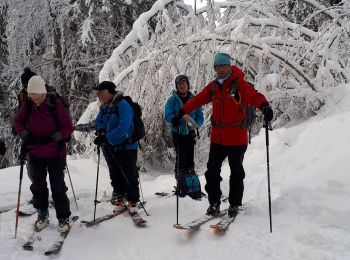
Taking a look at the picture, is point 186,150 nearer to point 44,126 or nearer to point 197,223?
point 197,223

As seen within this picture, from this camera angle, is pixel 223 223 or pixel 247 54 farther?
pixel 247 54

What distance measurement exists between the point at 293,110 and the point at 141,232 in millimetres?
4812

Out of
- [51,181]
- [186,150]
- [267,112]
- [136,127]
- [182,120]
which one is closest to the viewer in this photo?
[267,112]

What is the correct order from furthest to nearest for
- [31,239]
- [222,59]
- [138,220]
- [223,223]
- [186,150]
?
[186,150] → [138,220] → [222,59] → [223,223] → [31,239]

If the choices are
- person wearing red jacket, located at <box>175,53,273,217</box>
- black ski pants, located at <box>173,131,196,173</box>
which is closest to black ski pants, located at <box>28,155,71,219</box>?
person wearing red jacket, located at <box>175,53,273,217</box>

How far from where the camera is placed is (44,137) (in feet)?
16.2

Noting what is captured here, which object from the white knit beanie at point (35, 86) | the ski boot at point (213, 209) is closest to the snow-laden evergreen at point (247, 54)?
the ski boot at point (213, 209)

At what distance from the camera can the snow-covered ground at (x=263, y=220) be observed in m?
4.17

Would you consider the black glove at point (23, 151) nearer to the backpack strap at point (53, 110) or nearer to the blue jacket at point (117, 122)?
the backpack strap at point (53, 110)

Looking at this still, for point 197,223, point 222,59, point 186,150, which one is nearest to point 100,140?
point 186,150

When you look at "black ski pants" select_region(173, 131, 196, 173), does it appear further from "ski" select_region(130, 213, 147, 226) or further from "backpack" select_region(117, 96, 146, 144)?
"ski" select_region(130, 213, 147, 226)

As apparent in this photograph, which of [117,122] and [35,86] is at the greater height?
[35,86]

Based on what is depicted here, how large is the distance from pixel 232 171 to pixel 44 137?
7.62 ft

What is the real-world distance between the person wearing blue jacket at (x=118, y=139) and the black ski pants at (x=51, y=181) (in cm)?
70
